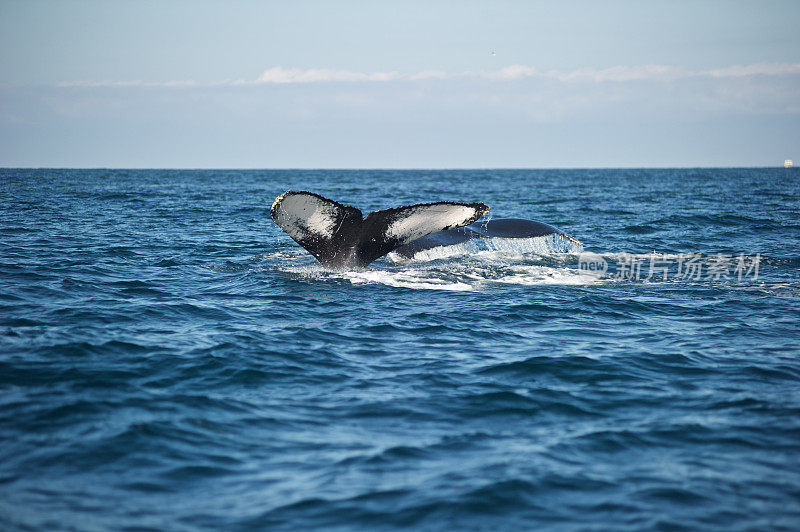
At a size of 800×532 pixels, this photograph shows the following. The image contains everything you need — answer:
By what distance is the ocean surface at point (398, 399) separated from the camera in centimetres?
442

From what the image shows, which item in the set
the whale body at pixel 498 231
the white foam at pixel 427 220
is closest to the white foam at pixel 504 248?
the whale body at pixel 498 231

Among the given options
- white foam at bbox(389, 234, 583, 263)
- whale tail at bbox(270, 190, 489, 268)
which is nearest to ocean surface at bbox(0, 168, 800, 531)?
white foam at bbox(389, 234, 583, 263)

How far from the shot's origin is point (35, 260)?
13719mm

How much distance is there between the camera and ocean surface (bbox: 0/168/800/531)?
14.5 feet

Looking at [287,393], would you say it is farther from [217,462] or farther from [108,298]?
[108,298]

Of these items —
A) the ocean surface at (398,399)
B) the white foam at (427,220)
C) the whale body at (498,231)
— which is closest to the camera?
the ocean surface at (398,399)

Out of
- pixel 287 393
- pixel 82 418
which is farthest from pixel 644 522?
pixel 82 418

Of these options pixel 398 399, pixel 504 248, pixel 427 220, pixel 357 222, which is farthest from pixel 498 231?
pixel 398 399

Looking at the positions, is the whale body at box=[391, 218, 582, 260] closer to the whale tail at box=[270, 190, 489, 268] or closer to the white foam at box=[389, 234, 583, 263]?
the white foam at box=[389, 234, 583, 263]

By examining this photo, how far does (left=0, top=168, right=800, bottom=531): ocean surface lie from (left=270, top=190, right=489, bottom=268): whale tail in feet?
2.25

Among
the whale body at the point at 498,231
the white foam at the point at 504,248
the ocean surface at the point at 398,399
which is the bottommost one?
the ocean surface at the point at 398,399

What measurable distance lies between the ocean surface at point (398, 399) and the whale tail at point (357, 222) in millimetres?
687

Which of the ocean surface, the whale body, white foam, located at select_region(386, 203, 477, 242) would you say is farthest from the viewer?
the whale body

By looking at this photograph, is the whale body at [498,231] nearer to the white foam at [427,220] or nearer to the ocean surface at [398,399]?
the ocean surface at [398,399]
